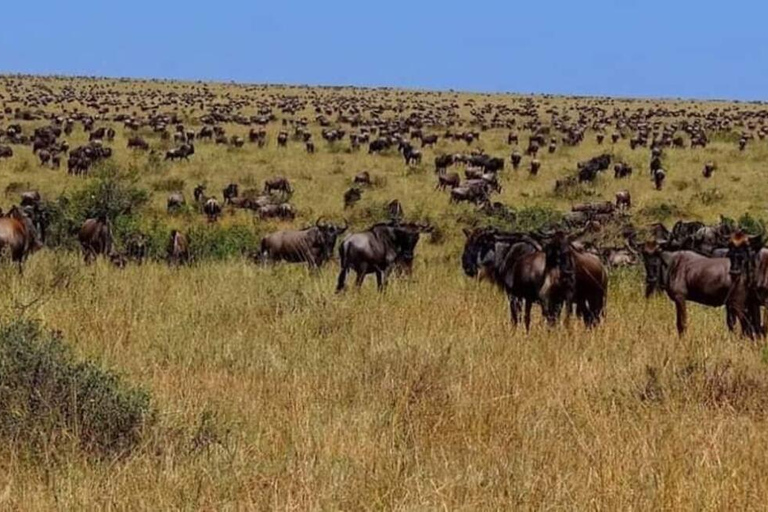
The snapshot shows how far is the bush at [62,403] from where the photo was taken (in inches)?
232

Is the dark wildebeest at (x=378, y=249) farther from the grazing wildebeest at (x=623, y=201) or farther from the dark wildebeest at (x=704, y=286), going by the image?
the grazing wildebeest at (x=623, y=201)

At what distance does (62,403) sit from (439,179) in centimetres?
2559

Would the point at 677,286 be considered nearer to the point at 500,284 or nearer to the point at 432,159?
the point at 500,284

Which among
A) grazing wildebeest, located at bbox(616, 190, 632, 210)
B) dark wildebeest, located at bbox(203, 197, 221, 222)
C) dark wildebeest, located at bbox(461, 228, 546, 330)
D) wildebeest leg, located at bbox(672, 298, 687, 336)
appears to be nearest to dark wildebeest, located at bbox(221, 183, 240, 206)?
dark wildebeest, located at bbox(203, 197, 221, 222)

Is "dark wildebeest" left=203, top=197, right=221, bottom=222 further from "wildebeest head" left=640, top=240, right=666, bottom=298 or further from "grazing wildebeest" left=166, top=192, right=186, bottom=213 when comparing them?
"wildebeest head" left=640, top=240, right=666, bottom=298

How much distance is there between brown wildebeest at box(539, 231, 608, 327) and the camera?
10477 mm

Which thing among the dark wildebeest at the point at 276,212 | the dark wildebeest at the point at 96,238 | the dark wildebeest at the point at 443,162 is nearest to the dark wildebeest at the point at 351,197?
the dark wildebeest at the point at 276,212

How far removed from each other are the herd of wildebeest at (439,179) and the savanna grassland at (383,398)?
476 mm

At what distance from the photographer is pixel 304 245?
57.2 ft

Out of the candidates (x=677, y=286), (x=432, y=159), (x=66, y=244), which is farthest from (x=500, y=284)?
(x=432, y=159)

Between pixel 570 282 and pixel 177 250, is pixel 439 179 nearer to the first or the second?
pixel 177 250

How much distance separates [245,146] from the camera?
41.6m

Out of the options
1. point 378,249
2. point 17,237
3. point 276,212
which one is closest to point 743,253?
point 378,249

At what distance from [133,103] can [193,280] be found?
191 feet
